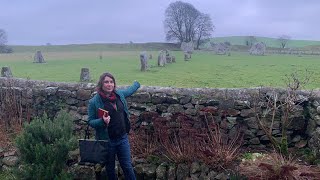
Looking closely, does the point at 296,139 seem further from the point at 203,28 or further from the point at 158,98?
the point at 203,28

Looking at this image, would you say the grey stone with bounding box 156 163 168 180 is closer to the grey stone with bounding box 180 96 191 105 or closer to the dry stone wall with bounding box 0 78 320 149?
the dry stone wall with bounding box 0 78 320 149

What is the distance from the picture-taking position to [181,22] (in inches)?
2399

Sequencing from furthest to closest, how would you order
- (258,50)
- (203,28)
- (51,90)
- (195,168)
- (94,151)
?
(203,28), (258,50), (51,90), (195,168), (94,151)

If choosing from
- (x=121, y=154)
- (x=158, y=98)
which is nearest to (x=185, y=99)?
(x=158, y=98)

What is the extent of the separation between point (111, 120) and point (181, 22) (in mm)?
55706

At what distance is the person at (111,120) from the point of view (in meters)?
6.49

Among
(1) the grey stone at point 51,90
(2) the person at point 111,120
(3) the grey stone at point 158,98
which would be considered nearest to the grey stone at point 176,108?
(3) the grey stone at point 158,98

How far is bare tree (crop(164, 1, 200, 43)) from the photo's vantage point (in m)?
59.6

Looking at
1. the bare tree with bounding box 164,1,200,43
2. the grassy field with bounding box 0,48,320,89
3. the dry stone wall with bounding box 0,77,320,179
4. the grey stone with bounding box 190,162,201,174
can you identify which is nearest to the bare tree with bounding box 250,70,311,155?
the dry stone wall with bounding box 0,77,320,179

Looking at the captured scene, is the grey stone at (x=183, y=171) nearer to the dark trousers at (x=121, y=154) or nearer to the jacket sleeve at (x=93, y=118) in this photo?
the dark trousers at (x=121, y=154)

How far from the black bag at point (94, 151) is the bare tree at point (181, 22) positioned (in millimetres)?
52666

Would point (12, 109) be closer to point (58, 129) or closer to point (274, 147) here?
point (58, 129)

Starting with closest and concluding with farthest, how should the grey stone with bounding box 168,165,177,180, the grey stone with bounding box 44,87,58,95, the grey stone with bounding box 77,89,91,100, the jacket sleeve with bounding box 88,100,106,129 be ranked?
the jacket sleeve with bounding box 88,100,106,129 → the grey stone with bounding box 168,165,177,180 → the grey stone with bounding box 77,89,91,100 → the grey stone with bounding box 44,87,58,95

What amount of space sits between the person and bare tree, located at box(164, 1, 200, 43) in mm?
52560
